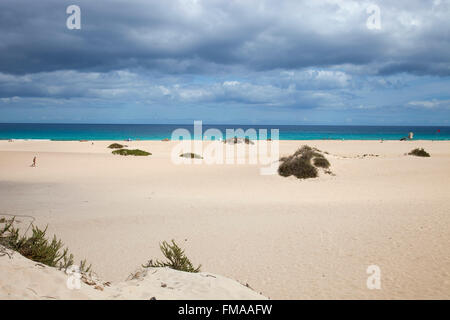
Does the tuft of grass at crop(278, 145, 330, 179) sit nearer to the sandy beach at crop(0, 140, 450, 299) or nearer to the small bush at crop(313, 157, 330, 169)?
the small bush at crop(313, 157, 330, 169)

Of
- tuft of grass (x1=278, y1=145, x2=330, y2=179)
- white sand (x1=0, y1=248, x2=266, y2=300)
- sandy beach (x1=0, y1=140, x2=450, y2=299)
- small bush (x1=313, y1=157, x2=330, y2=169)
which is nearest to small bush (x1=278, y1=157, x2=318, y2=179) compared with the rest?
tuft of grass (x1=278, y1=145, x2=330, y2=179)

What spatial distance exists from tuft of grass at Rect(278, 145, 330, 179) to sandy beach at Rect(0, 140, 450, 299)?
25.1 inches

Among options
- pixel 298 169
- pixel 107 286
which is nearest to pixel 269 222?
pixel 107 286

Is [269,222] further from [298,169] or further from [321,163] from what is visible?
[321,163]

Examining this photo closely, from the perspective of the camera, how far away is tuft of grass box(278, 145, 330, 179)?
19734mm

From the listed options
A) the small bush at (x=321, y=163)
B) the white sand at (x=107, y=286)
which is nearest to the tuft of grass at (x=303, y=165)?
the small bush at (x=321, y=163)

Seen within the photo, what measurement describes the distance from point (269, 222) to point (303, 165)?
30.1 ft

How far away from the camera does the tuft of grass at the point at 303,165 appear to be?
19.7 metres

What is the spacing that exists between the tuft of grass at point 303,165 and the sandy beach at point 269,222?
0.64m

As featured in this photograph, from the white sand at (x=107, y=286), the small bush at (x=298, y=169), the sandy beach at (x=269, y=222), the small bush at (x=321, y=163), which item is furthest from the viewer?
the small bush at (x=321, y=163)

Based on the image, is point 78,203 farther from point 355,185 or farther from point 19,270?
point 355,185

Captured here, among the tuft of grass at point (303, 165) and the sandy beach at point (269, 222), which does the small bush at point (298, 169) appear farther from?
the sandy beach at point (269, 222)
